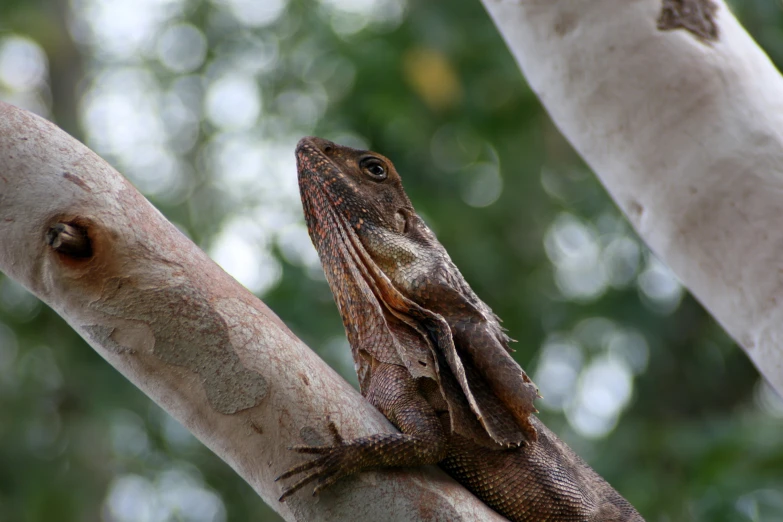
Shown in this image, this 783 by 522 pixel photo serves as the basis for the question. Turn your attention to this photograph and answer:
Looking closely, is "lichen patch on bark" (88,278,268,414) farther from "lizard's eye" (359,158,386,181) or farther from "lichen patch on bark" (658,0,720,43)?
"lichen patch on bark" (658,0,720,43)

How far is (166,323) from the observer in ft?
5.49

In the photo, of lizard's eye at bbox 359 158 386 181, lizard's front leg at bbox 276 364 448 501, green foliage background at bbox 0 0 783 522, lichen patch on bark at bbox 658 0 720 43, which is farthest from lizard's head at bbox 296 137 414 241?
green foliage background at bbox 0 0 783 522

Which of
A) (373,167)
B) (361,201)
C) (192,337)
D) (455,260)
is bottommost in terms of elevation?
(455,260)

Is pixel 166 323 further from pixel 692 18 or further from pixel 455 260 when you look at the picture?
pixel 455 260

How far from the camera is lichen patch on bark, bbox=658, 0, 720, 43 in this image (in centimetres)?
255

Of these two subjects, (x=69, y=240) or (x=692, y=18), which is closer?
(x=69, y=240)

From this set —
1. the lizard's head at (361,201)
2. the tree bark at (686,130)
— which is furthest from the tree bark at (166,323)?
the tree bark at (686,130)

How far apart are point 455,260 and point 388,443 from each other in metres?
3.73

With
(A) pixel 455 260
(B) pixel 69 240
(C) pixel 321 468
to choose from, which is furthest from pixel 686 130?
(A) pixel 455 260

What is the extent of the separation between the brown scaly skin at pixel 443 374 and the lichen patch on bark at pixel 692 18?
1132mm

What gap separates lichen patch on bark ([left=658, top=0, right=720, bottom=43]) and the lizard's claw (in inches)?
73.3

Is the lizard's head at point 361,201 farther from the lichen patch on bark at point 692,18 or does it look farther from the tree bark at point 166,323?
the lichen patch on bark at point 692,18

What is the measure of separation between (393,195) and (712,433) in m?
2.87

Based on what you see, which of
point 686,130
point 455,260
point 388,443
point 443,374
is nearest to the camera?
point 388,443
